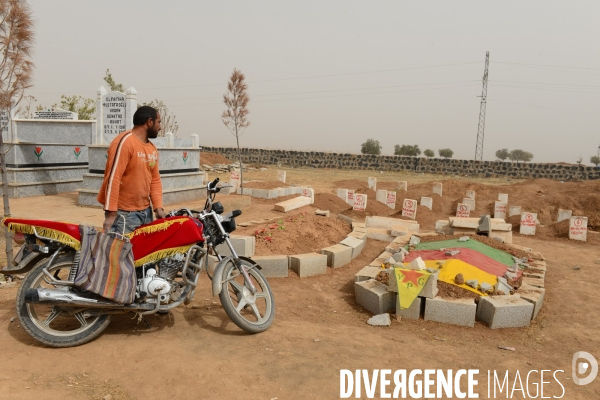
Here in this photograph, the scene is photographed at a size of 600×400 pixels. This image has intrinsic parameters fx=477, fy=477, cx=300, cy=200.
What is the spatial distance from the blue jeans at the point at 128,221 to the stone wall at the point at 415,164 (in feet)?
89.4

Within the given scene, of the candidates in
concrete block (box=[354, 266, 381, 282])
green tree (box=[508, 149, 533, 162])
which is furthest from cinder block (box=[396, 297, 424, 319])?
green tree (box=[508, 149, 533, 162])

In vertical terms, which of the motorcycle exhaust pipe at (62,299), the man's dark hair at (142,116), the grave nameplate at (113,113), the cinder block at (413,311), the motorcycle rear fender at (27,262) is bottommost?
the cinder block at (413,311)

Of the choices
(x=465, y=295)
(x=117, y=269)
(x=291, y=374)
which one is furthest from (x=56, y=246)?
(x=465, y=295)

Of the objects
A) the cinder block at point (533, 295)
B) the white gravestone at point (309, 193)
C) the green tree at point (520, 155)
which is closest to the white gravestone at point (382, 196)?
the white gravestone at point (309, 193)

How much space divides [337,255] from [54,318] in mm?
3977

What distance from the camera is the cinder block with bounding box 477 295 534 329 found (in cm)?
480

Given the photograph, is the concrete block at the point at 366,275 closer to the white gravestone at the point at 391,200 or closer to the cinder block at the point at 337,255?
the cinder block at the point at 337,255

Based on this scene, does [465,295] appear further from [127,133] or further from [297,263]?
[127,133]

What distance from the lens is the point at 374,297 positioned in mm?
5117

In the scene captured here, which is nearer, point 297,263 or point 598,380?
point 598,380

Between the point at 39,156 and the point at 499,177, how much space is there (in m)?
24.4

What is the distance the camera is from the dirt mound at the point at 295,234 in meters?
6.75

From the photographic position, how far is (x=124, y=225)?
388 cm

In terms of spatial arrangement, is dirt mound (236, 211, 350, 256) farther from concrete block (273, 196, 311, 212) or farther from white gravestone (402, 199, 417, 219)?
white gravestone (402, 199, 417, 219)
